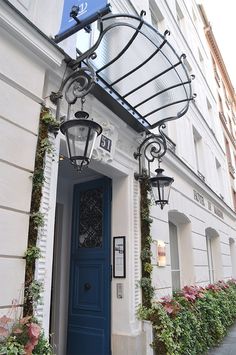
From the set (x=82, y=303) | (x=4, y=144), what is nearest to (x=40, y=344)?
(x=4, y=144)

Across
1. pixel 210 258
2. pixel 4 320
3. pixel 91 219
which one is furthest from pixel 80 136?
pixel 210 258

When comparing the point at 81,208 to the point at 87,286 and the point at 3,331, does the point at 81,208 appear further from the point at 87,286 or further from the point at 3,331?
the point at 3,331

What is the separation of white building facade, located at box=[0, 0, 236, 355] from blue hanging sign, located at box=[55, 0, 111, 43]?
20cm

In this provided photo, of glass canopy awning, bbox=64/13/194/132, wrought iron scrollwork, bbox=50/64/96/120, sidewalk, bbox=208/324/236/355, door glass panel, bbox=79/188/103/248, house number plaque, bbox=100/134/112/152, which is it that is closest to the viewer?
wrought iron scrollwork, bbox=50/64/96/120

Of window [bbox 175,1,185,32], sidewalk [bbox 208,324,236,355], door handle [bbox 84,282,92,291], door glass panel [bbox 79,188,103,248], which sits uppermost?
window [bbox 175,1,185,32]

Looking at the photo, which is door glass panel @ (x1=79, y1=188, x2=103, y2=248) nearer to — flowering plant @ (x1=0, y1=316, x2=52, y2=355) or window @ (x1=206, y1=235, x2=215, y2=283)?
flowering plant @ (x1=0, y1=316, x2=52, y2=355)

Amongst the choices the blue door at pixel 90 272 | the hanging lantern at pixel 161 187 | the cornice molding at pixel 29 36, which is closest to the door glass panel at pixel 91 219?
the blue door at pixel 90 272

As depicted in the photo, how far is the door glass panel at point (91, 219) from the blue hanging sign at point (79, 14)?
9.14ft

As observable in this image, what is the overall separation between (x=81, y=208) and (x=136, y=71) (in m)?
2.65

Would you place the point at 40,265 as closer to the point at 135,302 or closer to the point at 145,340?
the point at 135,302

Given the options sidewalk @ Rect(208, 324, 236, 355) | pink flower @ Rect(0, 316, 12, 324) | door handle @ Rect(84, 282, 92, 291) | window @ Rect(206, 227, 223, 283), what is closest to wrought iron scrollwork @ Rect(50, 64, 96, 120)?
pink flower @ Rect(0, 316, 12, 324)

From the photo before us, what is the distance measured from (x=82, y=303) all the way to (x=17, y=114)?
3.48 m

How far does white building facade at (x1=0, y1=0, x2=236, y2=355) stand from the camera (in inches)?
117

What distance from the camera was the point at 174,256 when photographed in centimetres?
759
